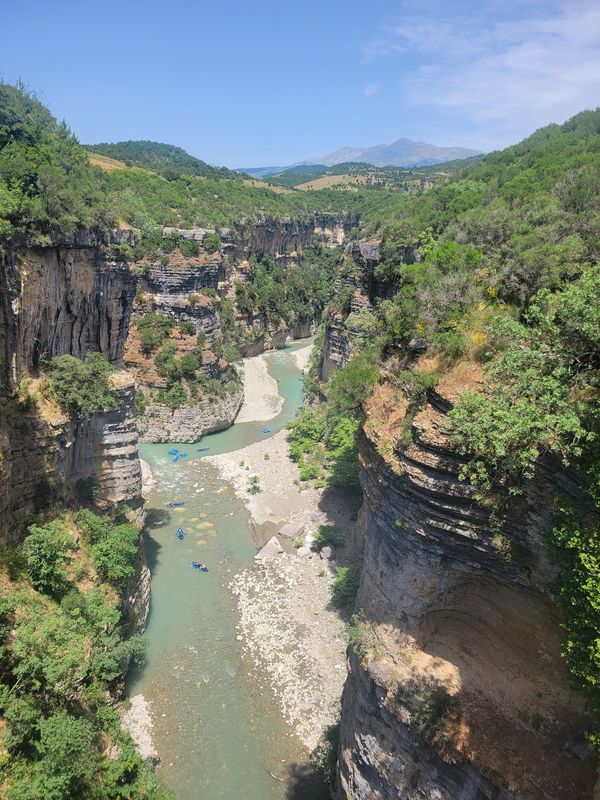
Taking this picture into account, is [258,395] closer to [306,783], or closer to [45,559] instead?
[45,559]

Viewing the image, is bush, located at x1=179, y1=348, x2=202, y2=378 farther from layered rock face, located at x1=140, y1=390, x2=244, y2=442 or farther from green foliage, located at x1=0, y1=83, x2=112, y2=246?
green foliage, located at x1=0, y1=83, x2=112, y2=246

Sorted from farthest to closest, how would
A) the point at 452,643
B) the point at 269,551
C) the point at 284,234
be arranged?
the point at 284,234, the point at 269,551, the point at 452,643

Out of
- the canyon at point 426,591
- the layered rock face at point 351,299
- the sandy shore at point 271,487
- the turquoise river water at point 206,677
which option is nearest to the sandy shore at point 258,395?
the sandy shore at point 271,487

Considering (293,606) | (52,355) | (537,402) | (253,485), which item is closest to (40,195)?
(52,355)

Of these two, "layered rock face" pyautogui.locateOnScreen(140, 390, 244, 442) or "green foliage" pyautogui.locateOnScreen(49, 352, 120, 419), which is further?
"layered rock face" pyautogui.locateOnScreen(140, 390, 244, 442)

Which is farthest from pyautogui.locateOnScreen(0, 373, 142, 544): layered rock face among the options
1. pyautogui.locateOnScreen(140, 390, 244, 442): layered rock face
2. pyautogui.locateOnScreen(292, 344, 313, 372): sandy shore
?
pyautogui.locateOnScreen(292, 344, 313, 372): sandy shore
